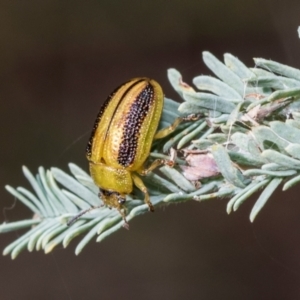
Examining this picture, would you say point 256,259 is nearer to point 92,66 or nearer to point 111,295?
point 111,295

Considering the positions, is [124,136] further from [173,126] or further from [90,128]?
[90,128]

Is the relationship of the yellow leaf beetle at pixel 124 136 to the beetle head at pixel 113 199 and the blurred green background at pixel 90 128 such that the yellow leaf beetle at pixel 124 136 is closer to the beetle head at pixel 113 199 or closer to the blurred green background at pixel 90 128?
the beetle head at pixel 113 199

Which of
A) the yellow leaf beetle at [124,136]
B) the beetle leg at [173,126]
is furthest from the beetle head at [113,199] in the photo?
the beetle leg at [173,126]

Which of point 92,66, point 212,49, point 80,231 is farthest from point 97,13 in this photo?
point 80,231

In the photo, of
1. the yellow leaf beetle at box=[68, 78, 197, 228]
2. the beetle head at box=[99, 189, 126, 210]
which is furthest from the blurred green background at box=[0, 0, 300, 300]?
the beetle head at box=[99, 189, 126, 210]

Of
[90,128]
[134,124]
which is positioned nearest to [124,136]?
[134,124]

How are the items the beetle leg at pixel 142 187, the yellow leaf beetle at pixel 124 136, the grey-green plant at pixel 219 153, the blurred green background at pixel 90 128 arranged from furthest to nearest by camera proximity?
the blurred green background at pixel 90 128
the yellow leaf beetle at pixel 124 136
the beetle leg at pixel 142 187
the grey-green plant at pixel 219 153
